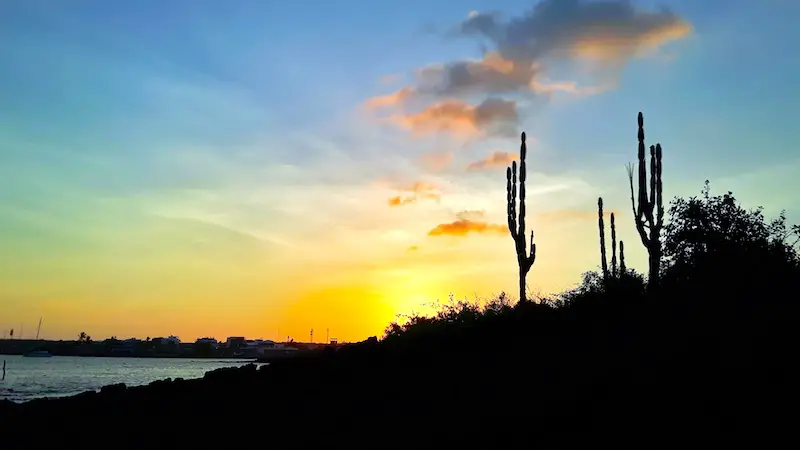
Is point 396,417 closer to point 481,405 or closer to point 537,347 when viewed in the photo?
point 481,405

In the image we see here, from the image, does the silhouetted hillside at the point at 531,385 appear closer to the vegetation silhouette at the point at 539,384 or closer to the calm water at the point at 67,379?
the vegetation silhouette at the point at 539,384

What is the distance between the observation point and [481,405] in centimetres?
1164

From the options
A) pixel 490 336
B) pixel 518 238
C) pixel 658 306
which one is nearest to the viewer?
pixel 658 306

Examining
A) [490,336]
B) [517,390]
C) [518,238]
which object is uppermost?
[518,238]

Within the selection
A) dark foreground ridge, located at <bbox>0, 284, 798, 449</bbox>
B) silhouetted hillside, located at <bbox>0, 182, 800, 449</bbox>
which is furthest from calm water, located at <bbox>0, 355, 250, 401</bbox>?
dark foreground ridge, located at <bbox>0, 284, 798, 449</bbox>

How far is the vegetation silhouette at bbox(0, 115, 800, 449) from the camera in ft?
32.6

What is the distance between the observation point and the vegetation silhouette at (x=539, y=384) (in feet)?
32.6

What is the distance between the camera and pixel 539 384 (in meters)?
12.0

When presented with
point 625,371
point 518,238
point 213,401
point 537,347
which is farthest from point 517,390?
point 518,238

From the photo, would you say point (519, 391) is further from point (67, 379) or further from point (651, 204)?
point (67, 379)

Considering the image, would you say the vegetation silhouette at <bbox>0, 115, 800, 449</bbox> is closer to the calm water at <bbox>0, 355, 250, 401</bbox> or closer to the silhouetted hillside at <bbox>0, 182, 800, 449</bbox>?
the silhouetted hillside at <bbox>0, 182, 800, 449</bbox>

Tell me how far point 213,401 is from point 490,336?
7696 mm

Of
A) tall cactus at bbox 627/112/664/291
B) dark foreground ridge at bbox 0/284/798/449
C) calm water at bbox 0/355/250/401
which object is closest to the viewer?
dark foreground ridge at bbox 0/284/798/449

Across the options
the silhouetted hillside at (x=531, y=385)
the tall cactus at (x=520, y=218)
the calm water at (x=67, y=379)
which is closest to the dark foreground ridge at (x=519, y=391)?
the silhouetted hillside at (x=531, y=385)
